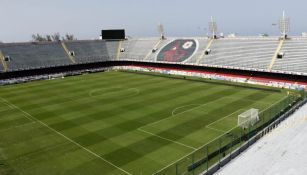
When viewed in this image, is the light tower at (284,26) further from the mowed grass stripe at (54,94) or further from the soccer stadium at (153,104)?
the mowed grass stripe at (54,94)

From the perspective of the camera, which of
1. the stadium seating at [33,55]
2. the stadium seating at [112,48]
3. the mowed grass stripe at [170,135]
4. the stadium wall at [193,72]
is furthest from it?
the stadium seating at [112,48]

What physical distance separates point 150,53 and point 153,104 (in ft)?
148

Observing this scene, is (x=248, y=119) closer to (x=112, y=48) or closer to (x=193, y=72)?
(x=193, y=72)

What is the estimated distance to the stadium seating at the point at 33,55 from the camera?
73.8 m

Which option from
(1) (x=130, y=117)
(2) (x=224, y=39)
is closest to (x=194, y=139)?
(1) (x=130, y=117)

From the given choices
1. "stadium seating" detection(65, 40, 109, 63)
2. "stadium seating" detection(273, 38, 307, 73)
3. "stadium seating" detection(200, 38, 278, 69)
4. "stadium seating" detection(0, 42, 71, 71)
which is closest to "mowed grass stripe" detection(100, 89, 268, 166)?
"stadium seating" detection(273, 38, 307, 73)

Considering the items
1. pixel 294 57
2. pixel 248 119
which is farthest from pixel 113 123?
pixel 294 57

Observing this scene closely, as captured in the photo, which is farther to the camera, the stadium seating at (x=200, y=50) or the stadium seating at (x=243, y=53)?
the stadium seating at (x=200, y=50)

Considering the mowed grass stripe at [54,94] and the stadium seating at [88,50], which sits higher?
the stadium seating at [88,50]

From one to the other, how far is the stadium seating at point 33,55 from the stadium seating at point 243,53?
41.6 meters

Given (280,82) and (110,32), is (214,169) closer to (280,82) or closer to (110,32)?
(280,82)

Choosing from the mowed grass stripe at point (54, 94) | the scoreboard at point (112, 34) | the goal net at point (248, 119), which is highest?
the scoreboard at point (112, 34)

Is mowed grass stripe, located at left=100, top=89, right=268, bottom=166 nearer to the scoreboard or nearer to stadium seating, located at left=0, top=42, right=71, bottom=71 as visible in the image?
stadium seating, located at left=0, top=42, right=71, bottom=71

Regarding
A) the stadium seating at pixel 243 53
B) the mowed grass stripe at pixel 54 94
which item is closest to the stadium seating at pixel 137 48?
the stadium seating at pixel 243 53
